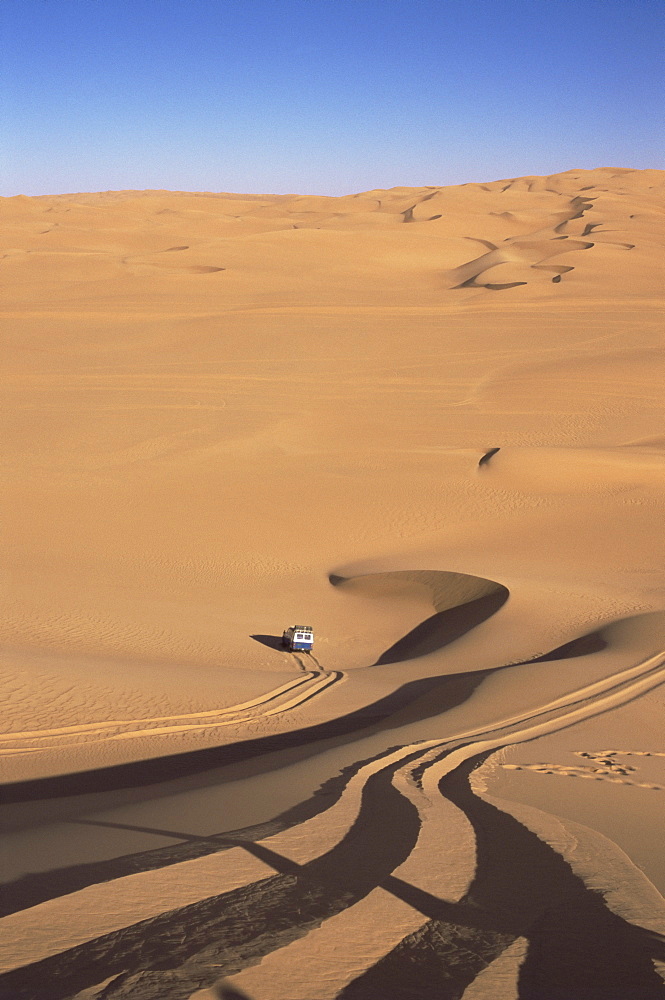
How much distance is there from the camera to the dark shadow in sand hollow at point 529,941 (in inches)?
149

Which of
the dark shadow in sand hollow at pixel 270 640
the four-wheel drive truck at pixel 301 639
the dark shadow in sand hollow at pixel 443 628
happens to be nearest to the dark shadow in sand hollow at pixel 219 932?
the four-wheel drive truck at pixel 301 639

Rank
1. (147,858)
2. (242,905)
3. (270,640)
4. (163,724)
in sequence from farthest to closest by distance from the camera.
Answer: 1. (270,640)
2. (163,724)
3. (147,858)
4. (242,905)

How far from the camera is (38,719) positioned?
31.8ft

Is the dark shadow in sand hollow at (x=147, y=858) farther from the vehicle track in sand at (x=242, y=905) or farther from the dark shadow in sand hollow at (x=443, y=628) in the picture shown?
the dark shadow in sand hollow at (x=443, y=628)

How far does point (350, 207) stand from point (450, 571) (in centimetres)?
7905

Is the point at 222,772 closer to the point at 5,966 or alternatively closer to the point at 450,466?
the point at 5,966

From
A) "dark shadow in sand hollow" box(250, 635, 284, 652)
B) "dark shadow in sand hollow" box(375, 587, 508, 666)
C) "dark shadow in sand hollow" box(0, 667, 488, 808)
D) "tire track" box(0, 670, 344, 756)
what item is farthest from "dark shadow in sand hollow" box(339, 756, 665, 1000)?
"dark shadow in sand hollow" box(375, 587, 508, 666)

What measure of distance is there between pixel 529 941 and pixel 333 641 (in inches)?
433

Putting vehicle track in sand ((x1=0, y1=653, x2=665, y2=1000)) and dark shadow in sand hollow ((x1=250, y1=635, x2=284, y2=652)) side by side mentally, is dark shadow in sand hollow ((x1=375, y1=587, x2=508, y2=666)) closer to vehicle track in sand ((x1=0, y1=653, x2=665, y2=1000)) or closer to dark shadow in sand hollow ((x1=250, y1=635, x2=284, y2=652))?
dark shadow in sand hollow ((x1=250, y1=635, x2=284, y2=652))

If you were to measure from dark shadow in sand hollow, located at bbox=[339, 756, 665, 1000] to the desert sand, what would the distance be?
0.02 m

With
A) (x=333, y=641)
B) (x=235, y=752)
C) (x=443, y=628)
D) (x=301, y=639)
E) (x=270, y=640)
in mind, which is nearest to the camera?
(x=235, y=752)

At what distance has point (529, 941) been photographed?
4.25m

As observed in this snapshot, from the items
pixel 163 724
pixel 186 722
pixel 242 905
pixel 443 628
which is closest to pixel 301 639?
pixel 443 628

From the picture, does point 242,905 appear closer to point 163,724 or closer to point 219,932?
point 219,932
